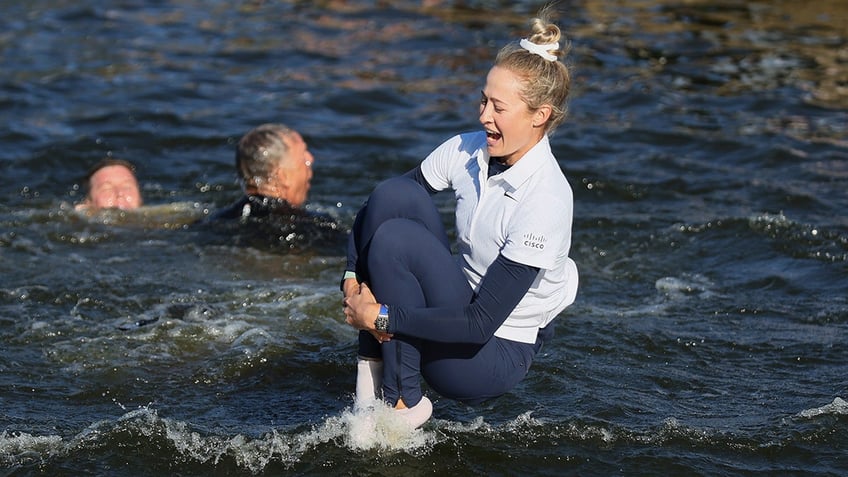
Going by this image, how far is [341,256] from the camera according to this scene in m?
8.48

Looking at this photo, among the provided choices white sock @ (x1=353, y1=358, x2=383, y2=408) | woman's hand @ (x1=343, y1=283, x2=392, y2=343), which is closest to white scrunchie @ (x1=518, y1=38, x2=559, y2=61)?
woman's hand @ (x1=343, y1=283, x2=392, y2=343)

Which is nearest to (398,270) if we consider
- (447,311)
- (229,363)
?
(447,311)

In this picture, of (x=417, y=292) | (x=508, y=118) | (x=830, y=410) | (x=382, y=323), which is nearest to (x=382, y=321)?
(x=382, y=323)

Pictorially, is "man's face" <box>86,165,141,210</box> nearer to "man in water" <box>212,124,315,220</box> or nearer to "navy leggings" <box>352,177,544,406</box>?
"man in water" <box>212,124,315,220</box>

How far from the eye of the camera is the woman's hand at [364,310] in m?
4.74

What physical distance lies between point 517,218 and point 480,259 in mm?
324

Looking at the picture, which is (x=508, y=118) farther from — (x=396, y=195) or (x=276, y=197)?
(x=276, y=197)

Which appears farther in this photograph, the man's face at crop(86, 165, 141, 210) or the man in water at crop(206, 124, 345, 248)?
the man's face at crop(86, 165, 141, 210)

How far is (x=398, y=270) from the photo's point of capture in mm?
4781

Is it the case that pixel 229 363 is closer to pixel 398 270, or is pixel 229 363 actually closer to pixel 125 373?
pixel 125 373

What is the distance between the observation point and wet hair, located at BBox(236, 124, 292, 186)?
8.56 meters

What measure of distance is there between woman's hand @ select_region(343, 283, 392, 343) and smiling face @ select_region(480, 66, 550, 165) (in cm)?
78

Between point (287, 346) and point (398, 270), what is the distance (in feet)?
7.20

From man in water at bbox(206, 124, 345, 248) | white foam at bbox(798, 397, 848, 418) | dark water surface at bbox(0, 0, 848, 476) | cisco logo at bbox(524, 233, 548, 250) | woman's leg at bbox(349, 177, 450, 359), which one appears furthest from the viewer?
man in water at bbox(206, 124, 345, 248)
